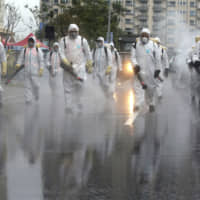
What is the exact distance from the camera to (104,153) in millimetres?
7684

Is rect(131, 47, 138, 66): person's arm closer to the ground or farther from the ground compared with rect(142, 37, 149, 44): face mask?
closer to the ground

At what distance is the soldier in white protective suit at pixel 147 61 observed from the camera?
1448 cm

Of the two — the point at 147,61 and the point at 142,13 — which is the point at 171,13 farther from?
the point at 147,61

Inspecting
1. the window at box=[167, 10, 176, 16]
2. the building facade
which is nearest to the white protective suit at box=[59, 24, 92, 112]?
the building facade

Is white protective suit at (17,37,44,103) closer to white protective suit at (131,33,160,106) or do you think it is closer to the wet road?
white protective suit at (131,33,160,106)

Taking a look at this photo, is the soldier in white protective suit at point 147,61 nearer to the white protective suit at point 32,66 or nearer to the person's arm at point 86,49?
the person's arm at point 86,49

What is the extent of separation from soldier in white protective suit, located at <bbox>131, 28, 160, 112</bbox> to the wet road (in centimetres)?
197

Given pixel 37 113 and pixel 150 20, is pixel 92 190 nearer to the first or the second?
pixel 37 113

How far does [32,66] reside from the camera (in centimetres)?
1702

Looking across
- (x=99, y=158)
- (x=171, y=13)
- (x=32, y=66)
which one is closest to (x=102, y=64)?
(x=32, y=66)

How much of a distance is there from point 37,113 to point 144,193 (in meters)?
8.10

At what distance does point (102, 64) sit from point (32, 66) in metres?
3.18

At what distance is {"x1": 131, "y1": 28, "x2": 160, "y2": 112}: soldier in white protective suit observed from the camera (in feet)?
47.5

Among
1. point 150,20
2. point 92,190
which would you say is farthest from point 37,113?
point 150,20
